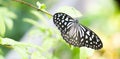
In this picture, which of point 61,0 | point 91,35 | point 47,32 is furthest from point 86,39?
point 61,0

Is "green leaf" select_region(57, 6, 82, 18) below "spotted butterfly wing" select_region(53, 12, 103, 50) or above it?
above

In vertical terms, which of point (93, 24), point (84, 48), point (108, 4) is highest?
point (108, 4)

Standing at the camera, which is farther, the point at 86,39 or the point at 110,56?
the point at 110,56

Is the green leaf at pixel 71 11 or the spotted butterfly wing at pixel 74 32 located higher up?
the green leaf at pixel 71 11

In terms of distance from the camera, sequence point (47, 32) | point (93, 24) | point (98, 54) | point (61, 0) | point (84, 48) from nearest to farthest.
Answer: point (84, 48) → point (47, 32) → point (98, 54) → point (93, 24) → point (61, 0)

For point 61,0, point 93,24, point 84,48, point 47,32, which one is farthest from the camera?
point 61,0

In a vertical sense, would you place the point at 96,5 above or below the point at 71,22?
above

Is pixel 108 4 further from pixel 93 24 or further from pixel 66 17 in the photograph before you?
pixel 66 17
